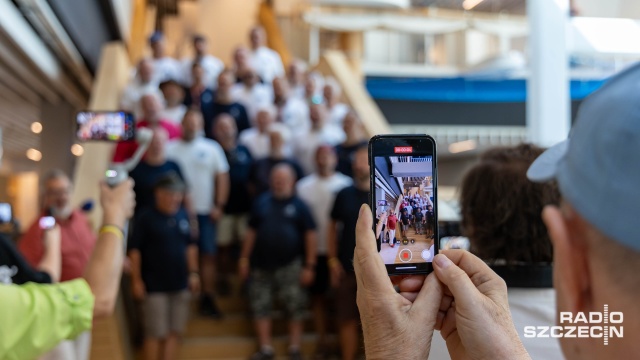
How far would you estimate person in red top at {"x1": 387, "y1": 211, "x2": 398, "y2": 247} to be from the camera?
3.04 feet

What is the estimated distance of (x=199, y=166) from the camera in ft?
16.3

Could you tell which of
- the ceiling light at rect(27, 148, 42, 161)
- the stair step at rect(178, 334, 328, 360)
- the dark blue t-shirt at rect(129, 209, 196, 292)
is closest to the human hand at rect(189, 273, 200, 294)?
the dark blue t-shirt at rect(129, 209, 196, 292)

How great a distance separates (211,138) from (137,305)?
4.78 feet

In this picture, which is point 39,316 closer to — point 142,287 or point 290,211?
point 142,287

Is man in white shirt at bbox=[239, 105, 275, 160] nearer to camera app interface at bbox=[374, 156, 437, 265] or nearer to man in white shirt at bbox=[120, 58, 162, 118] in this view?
man in white shirt at bbox=[120, 58, 162, 118]

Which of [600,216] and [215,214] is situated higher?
[600,216]

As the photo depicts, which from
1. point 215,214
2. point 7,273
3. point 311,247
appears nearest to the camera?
point 7,273

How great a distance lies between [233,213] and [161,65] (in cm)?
204

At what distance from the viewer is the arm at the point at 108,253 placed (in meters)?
1.78

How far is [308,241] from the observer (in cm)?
467

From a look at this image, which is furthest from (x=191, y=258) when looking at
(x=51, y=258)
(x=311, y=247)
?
(x=51, y=258)

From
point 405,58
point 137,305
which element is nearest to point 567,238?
point 137,305

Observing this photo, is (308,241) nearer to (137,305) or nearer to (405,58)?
(137,305)

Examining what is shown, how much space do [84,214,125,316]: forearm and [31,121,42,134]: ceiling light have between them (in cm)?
625
